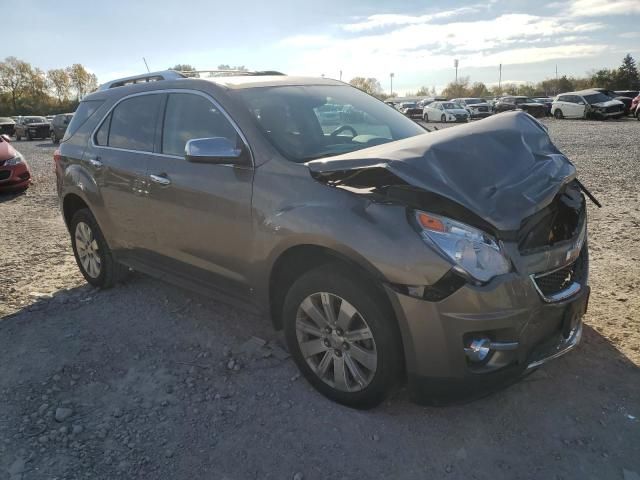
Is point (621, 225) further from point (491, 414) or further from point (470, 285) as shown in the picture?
point (470, 285)

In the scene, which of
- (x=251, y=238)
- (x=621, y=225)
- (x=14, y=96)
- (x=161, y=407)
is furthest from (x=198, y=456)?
(x=14, y=96)

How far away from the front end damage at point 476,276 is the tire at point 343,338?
0.12 metres

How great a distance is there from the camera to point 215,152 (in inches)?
126

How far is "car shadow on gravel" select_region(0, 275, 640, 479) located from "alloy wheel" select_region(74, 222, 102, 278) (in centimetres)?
118

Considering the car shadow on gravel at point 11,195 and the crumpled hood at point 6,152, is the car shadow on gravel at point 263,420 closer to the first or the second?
the car shadow on gravel at point 11,195

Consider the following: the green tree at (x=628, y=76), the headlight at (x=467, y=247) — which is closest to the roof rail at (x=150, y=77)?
the headlight at (x=467, y=247)

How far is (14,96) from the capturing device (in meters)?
88.1

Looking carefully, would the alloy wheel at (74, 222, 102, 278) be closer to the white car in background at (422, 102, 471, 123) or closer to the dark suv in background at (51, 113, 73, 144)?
the dark suv in background at (51, 113, 73, 144)

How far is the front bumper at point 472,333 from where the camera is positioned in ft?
7.96

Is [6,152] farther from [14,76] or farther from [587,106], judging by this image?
[14,76]

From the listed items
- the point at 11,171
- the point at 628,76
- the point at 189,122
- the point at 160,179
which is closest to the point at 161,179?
the point at 160,179

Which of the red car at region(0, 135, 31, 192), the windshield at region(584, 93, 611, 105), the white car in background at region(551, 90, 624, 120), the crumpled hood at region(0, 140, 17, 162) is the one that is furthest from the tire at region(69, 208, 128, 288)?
the windshield at region(584, 93, 611, 105)

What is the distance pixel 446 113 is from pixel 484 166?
113ft

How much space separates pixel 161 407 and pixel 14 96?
10255 centimetres
